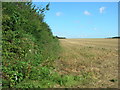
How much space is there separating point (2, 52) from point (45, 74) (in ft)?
6.05

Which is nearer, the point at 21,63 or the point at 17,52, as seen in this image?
the point at 21,63

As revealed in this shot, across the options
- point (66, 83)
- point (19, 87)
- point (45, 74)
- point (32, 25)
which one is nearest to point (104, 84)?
point (66, 83)

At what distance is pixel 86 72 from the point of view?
9.24 meters

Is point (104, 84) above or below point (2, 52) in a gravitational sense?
below

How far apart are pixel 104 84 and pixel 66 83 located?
4.91 ft

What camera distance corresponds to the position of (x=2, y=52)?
22.8 ft

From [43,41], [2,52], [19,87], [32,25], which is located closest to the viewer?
[19,87]

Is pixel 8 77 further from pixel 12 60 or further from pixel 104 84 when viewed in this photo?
pixel 104 84

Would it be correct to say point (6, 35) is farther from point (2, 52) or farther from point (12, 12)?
point (12, 12)

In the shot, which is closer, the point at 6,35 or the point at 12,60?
the point at 12,60

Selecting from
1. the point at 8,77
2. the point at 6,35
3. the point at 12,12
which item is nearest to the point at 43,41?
the point at 12,12

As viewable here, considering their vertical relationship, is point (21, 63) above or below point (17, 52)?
below

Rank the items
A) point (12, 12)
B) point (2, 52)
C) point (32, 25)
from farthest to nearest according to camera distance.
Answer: point (32, 25)
point (12, 12)
point (2, 52)

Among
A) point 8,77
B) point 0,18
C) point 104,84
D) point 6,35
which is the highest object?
point 0,18
